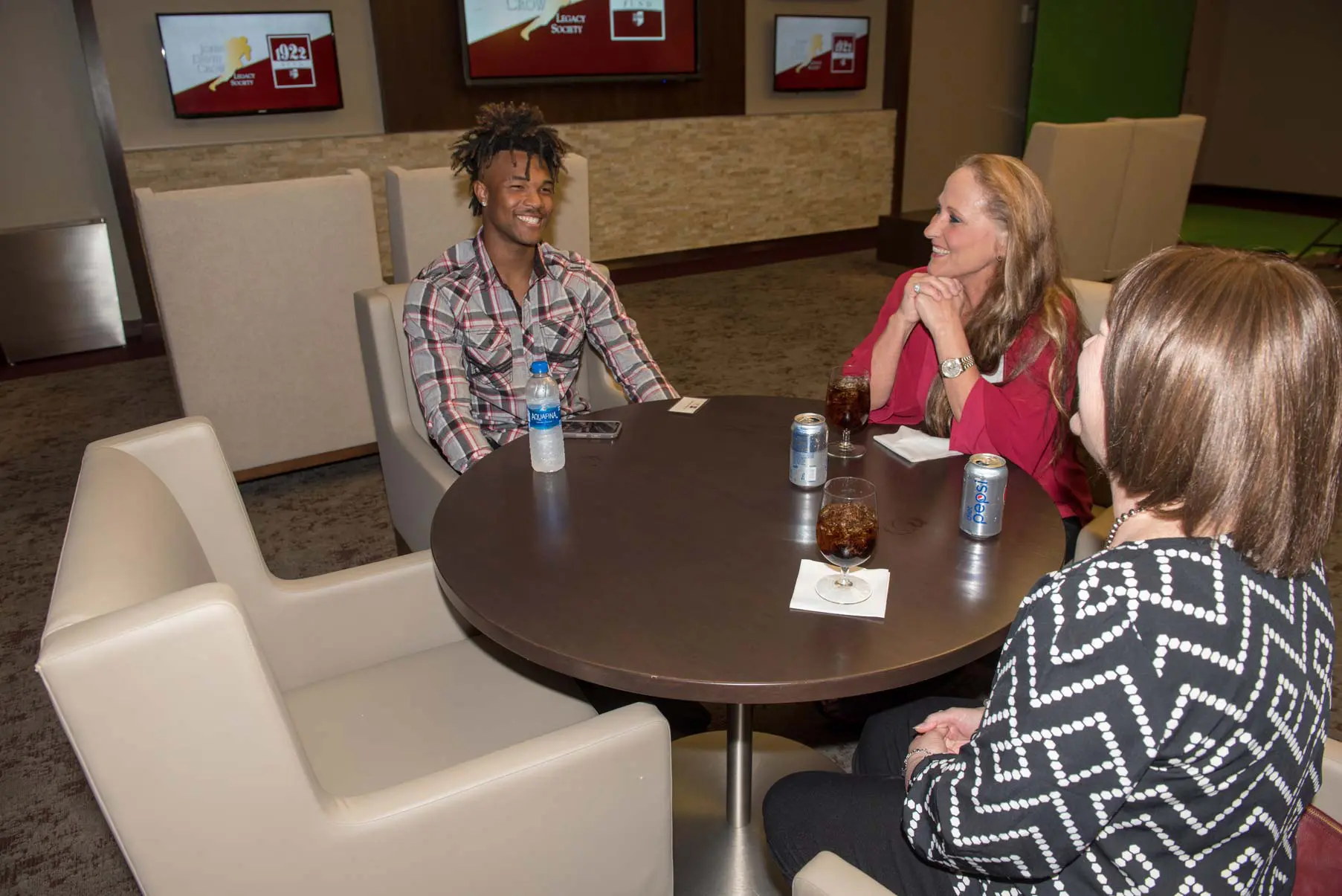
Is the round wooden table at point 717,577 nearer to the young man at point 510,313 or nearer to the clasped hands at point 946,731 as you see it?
the clasped hands at point 946,731

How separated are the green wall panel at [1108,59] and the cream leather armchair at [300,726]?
28.5 ft

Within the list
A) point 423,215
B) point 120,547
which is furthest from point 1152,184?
point 120,547

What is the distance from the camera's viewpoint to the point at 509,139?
2385mm

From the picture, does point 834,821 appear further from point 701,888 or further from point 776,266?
point 776,266

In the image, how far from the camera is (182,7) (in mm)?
5285

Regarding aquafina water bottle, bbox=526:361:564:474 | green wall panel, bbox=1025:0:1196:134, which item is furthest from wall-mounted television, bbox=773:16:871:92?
aquafina water bottle, bbox=526:361:564:474

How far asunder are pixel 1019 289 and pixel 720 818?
4.15 ft

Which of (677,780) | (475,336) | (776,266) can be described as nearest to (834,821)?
(677,780)

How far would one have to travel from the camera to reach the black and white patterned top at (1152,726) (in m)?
0.85

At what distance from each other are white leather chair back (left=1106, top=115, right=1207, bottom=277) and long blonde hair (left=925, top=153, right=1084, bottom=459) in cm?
458

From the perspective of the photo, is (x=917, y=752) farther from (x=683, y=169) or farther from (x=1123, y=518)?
(x=683, y=169)

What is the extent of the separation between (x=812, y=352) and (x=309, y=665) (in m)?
3.80

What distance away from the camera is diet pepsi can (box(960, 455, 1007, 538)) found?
1.44 metres

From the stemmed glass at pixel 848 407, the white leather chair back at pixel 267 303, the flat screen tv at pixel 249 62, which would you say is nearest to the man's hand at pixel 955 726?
the stemmed glass at pixel 848 407
